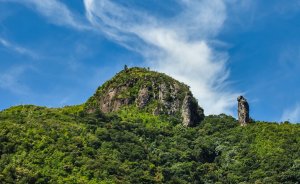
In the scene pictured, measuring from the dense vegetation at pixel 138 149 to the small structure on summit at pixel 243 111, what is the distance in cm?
317

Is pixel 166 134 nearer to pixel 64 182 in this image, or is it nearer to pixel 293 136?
pixel 293 136

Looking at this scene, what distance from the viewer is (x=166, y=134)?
15862cm

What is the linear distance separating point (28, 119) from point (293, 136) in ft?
216

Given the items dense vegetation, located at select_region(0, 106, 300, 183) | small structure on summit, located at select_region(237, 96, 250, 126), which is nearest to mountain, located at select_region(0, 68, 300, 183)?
dense vegetation, located at select_region(0, 106, 300, 183)

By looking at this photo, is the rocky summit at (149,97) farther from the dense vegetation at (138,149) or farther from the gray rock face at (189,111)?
the dense vegetation at (138,149)

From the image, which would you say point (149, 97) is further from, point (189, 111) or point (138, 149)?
point (138, 149)

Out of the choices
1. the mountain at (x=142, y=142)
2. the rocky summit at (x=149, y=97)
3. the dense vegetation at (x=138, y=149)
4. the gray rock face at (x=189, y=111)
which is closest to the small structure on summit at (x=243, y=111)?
the mountain at (x=142, y=142)

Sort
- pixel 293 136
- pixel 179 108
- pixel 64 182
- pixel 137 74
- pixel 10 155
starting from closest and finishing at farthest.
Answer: pixel 64 182
pixel 10 155
pixel 293 136
pixel 179 108
pixel 137 74

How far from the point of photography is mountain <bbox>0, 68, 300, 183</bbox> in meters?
121

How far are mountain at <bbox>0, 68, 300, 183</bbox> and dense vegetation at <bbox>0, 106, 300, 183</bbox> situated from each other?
21 centimetres

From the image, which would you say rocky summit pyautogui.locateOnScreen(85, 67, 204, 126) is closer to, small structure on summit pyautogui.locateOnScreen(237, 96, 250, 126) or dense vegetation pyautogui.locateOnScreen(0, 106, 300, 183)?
dense vegetation pyautogui.locateOnScreen(0, 106, 300, 183)

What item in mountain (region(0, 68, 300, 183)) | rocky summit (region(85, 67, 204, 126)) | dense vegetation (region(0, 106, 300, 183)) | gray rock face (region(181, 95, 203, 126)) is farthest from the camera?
rocky summit (region(85, 67, 204, 126))

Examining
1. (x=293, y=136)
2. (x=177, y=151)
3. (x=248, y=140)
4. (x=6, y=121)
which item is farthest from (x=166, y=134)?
(x=6, y=121)

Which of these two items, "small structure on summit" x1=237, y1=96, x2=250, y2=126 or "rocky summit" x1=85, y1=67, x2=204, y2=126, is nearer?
"small structure on summit" x1=237, y1=96, x2=250, y2=126
